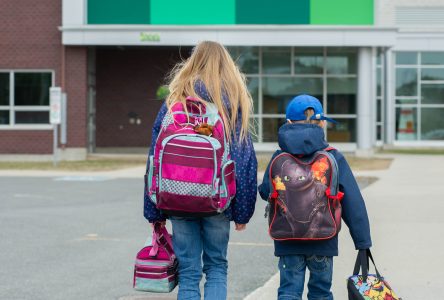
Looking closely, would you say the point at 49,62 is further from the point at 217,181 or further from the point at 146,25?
the point at 217,181

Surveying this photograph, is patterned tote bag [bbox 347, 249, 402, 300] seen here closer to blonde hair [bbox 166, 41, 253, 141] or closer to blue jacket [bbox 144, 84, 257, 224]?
blue jacket [bbox 144, 84, 257, 224]

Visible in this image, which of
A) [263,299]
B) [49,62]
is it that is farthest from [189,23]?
[263,299]

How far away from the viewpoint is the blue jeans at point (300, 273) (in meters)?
4.48

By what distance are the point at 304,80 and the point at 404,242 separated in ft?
68.5

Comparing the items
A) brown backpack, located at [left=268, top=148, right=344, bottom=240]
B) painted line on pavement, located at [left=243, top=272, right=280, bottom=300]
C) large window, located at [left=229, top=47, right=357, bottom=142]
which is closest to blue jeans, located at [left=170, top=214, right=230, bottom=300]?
brown backpack, located at [left=268, top=148, right=344, bottom=240]

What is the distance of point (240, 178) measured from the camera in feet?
14.2

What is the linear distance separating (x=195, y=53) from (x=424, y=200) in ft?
32.6

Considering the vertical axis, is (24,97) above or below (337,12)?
below

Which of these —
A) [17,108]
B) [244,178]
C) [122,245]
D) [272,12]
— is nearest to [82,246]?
[122,245]

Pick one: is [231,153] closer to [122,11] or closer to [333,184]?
[333,184]

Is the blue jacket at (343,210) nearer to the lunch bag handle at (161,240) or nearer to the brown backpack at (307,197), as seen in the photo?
the brown backpack at (307,197)

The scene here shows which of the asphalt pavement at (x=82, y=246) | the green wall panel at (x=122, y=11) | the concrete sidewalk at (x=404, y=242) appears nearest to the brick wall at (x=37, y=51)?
the green wall panel at (x=122, y=11)

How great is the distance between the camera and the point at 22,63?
27625mm

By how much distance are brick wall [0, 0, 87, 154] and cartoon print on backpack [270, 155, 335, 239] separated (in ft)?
77.4
